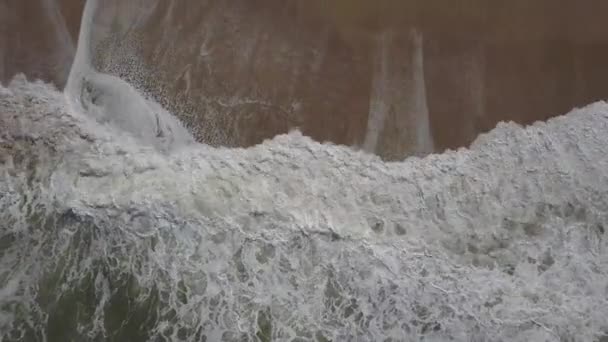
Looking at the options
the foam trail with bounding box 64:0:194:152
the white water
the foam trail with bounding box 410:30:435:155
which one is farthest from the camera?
the foam trail with bounding box 410:30:435:155

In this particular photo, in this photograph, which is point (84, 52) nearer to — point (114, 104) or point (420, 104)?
point (114, 104)

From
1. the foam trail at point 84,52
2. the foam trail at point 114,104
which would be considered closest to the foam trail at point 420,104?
the foam trail at point 114,104

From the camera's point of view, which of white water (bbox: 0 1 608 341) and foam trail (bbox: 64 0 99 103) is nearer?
white water (bbox: 0 1 608 341)

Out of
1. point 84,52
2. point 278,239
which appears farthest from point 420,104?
point 84,52

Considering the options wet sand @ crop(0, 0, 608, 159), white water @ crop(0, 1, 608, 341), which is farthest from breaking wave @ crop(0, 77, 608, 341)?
wet sand @ crop(0, 0, 608, 159)

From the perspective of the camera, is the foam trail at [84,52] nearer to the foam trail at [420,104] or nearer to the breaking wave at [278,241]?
the breaking wave at [278,241]

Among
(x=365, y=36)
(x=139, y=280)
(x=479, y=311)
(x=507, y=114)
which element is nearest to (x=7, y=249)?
(x=139, y=280)

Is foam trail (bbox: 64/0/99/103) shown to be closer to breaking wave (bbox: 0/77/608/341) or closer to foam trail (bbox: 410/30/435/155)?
breaking wave (bbox: 0/77/608/341)
